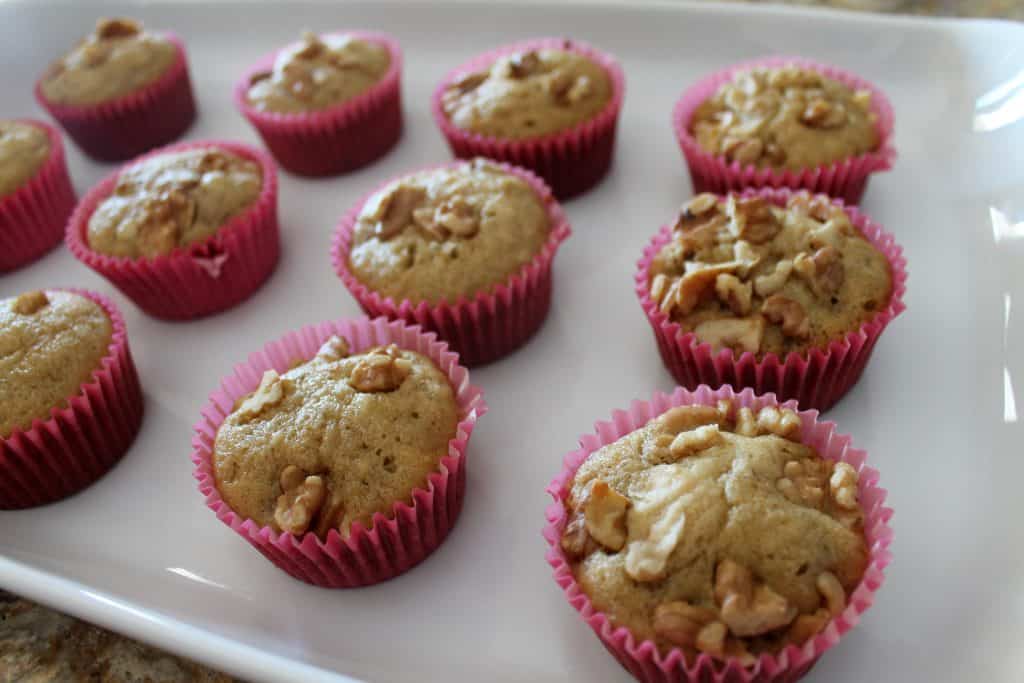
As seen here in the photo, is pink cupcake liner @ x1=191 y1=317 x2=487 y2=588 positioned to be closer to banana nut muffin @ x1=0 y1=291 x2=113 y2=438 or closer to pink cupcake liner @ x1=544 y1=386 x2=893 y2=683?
pink cupcake liner @ x1=544 y1=386 x2=893 y2=683

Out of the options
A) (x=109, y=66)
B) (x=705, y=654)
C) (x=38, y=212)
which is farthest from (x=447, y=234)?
(x=109, y=66)

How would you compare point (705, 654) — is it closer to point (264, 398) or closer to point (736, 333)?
point (736, 333)

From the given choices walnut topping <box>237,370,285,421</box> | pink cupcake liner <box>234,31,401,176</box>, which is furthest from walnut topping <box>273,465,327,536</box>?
pink cupcake liner <box>234,31,401,176</box>

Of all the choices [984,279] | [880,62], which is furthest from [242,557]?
[880,62]

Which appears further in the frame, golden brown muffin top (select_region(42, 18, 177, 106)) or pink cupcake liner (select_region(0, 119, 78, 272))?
golden brown muffin top (select_region(42, 18, 177, 106))

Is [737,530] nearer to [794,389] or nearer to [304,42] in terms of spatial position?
[794,389]

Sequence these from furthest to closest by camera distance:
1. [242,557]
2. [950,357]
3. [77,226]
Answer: [77,226] < [950,357] < [242,557]

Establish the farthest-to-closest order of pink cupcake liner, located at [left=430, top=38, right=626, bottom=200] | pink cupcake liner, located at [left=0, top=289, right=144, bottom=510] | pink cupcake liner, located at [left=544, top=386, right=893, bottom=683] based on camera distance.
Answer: pink cupcake liner, located at [left=430, top=38, right=626, bottom=200] → pink cupcake liner, located at [left=0, top=289, right=144, bottom=510] → pink cupcake liner, located at [left=544, top=386, right=893, bottom=683]
